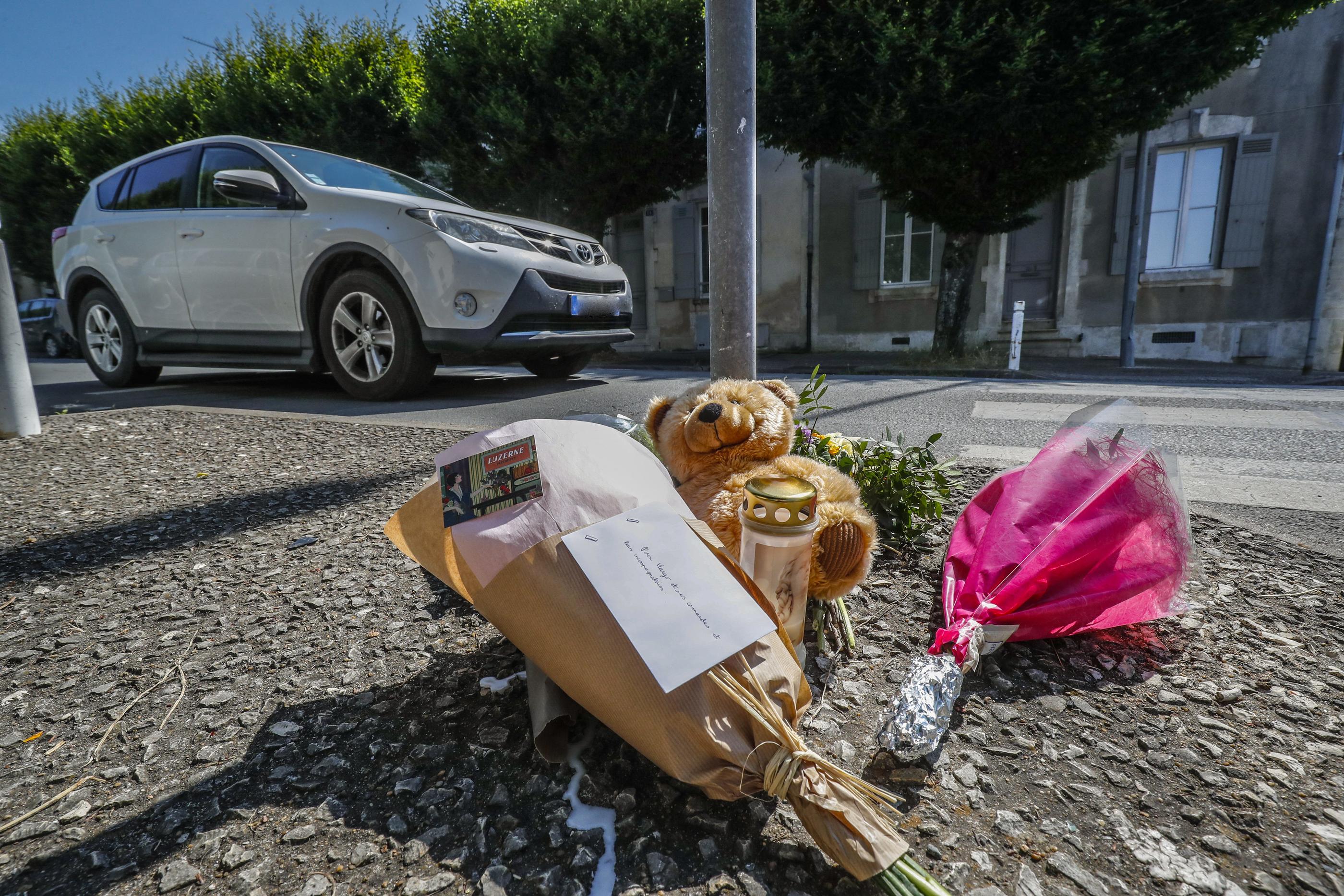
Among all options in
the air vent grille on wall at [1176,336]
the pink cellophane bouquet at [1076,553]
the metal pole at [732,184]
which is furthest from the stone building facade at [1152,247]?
the pink cellophane bouquet at [1076,553]

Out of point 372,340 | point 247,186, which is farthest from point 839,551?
point 247,186

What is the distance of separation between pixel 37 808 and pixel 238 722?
260mm

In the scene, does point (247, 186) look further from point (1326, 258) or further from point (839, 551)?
point (1326, 258)

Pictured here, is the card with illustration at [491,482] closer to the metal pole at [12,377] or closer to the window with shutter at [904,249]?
the metal pole at [12,377]

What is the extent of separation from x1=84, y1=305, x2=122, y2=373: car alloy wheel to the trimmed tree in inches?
296

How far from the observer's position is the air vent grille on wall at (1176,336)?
10977 mm

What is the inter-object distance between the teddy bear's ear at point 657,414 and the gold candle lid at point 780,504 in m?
0.54

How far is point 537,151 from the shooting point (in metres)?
10.7

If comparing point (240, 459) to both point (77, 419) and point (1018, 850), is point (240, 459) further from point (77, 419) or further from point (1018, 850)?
point (1018, 850)

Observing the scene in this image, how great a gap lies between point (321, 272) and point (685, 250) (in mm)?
10142

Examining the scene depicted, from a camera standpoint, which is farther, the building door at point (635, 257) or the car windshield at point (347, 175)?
the building door at point (635, 257)

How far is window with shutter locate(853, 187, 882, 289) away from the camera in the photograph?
39.6ft

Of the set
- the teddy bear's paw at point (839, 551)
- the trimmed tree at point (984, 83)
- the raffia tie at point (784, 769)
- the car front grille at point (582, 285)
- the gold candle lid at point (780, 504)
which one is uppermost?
the trimmed tree at point (984, 83)

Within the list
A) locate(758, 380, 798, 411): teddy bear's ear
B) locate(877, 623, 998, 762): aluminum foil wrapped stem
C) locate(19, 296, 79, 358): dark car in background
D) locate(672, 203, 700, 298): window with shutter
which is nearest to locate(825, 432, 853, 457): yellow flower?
locate(758, 380, 798, 411): teddy bear's ear
